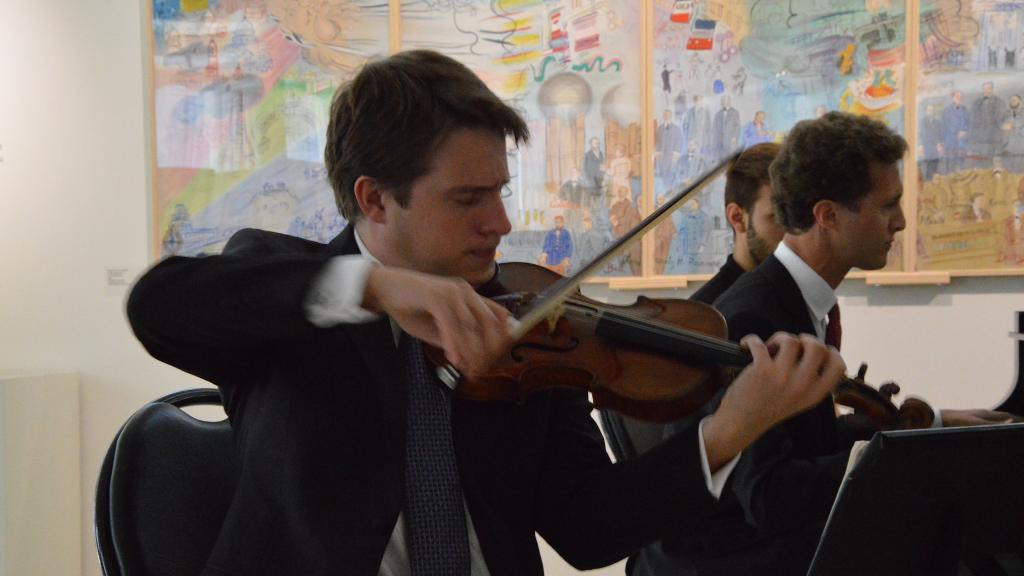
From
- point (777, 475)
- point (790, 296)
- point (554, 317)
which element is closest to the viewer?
point (554, 317)

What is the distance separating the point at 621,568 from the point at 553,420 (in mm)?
2620

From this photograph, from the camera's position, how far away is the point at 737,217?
114 inches

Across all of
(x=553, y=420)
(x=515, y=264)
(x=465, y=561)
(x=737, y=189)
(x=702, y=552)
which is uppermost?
(x=737, y=189)

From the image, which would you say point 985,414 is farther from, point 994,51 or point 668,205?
point 994,51

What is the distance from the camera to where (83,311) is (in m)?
4.11

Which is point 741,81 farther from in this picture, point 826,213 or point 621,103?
point 826,213

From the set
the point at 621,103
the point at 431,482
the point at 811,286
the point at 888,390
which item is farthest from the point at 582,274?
the point at 621,103

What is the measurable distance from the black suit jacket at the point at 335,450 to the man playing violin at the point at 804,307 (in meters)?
0.47

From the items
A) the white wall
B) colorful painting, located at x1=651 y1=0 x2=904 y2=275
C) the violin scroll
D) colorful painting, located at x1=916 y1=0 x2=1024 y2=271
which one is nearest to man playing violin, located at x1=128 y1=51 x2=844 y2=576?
the violin scroll

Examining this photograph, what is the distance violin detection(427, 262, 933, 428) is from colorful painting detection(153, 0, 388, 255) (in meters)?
2.54

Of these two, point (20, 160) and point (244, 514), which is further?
point (20, 160)

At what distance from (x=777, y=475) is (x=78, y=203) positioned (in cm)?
335

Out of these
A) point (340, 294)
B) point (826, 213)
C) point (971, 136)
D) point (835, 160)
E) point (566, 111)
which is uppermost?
point (566, 111)

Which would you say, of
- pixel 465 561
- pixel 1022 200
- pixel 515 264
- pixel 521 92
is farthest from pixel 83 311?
pixel 1022 200
